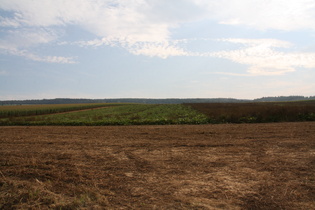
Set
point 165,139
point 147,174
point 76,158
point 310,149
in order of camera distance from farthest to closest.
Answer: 1. point 165,139
2. point 310,149
3. point 76,158
4. point 147,174

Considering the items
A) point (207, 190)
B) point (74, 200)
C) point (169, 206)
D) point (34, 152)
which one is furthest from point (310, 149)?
point (34, 152)

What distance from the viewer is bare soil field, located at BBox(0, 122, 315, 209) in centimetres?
385

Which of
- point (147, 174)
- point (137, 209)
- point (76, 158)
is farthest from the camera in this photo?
point (76, 158)

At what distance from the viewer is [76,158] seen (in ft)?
21.8

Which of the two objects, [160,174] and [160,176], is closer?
[160,176]

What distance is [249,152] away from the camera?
7.05m

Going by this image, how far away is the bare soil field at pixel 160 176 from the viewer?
12.6ft

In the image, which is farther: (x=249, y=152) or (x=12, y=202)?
(x=249, y=152)

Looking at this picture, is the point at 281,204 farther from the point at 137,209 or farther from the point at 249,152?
the point at 249,152

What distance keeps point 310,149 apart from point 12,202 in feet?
29.5

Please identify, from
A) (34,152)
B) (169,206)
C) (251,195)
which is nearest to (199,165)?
(251,195)

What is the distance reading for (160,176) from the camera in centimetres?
505

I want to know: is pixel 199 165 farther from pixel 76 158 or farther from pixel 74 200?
pixel 76 158

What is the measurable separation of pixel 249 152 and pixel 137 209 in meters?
4.98
